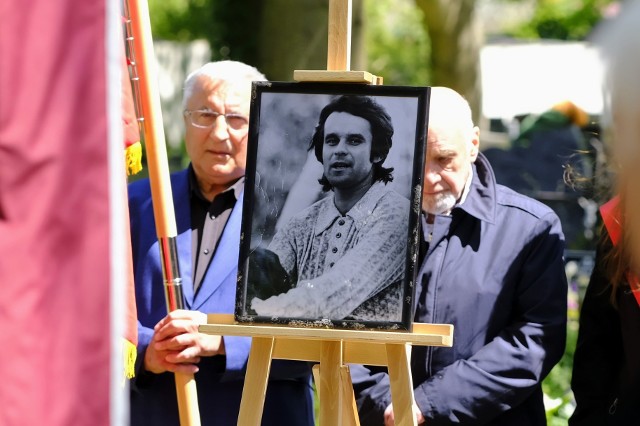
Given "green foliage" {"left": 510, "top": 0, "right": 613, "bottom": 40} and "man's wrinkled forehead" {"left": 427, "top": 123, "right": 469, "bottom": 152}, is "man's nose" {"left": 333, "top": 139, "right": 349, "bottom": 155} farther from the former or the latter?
"green foliage" {"left": 510, "top": 0, "right": 613, "bottom": 40}

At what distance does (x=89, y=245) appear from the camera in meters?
1.85

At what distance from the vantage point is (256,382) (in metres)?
3.06

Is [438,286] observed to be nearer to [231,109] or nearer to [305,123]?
[305,123]

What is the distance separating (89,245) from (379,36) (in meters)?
25.3

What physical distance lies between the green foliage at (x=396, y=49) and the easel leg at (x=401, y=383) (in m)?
22.1

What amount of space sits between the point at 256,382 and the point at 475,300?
740mm

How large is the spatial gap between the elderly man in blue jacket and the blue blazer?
272mm

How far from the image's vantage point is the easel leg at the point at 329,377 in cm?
307

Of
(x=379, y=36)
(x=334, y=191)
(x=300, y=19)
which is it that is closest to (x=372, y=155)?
(x=334, y=191)

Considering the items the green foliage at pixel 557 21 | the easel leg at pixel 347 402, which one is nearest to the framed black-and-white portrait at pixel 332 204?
the easel leg at pixel 347 402

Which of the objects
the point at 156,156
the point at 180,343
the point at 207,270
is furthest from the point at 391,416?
the point at 156,156

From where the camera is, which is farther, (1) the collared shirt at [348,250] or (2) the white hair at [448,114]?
(2) the white hair at [448,114]

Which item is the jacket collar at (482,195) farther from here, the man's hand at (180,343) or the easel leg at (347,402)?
the man's hand at (180,343)

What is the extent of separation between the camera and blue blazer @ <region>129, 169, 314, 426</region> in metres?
3.47
